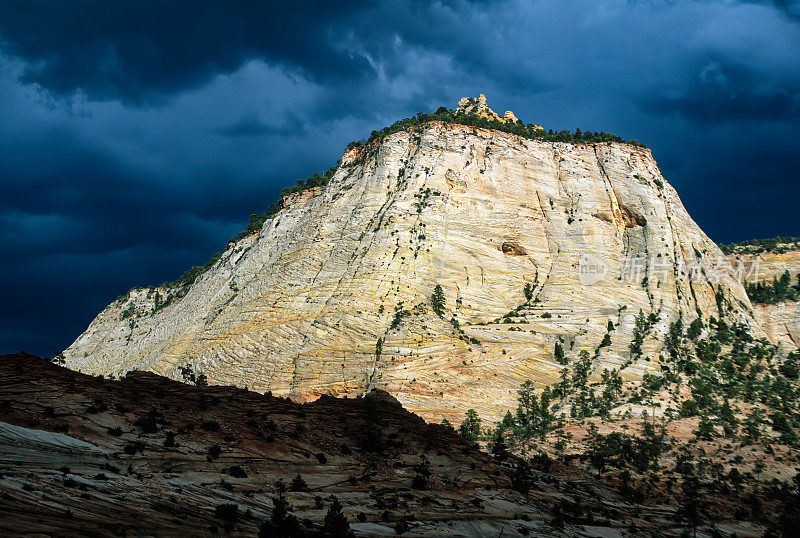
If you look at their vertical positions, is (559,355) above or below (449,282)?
below

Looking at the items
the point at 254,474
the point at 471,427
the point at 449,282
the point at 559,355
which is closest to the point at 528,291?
the point at 449,282

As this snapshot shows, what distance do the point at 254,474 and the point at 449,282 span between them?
187 feet

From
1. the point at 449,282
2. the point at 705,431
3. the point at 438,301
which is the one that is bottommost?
the point at 705,431

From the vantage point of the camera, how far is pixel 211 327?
274 ft

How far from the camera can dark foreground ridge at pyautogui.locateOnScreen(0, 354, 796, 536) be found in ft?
67.6

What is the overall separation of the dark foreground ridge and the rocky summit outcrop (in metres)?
21.9

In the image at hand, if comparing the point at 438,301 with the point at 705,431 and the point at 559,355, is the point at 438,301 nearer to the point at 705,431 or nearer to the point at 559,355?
the point at 559,355

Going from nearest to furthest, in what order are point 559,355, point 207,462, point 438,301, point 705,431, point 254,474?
point 207,462, point 254,474, point 705,431, point 559,355, point 438,301

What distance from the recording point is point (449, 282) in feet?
273

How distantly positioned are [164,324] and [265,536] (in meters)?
92.4

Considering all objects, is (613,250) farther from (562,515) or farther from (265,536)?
(265,536)

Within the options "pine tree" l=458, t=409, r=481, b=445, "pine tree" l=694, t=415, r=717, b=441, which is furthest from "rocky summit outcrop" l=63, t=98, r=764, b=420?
"pine tree" l=694, t=415, r=717, b=441

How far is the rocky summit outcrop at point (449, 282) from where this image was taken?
2717 inches

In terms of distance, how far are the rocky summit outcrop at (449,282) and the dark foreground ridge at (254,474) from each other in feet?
71.8
